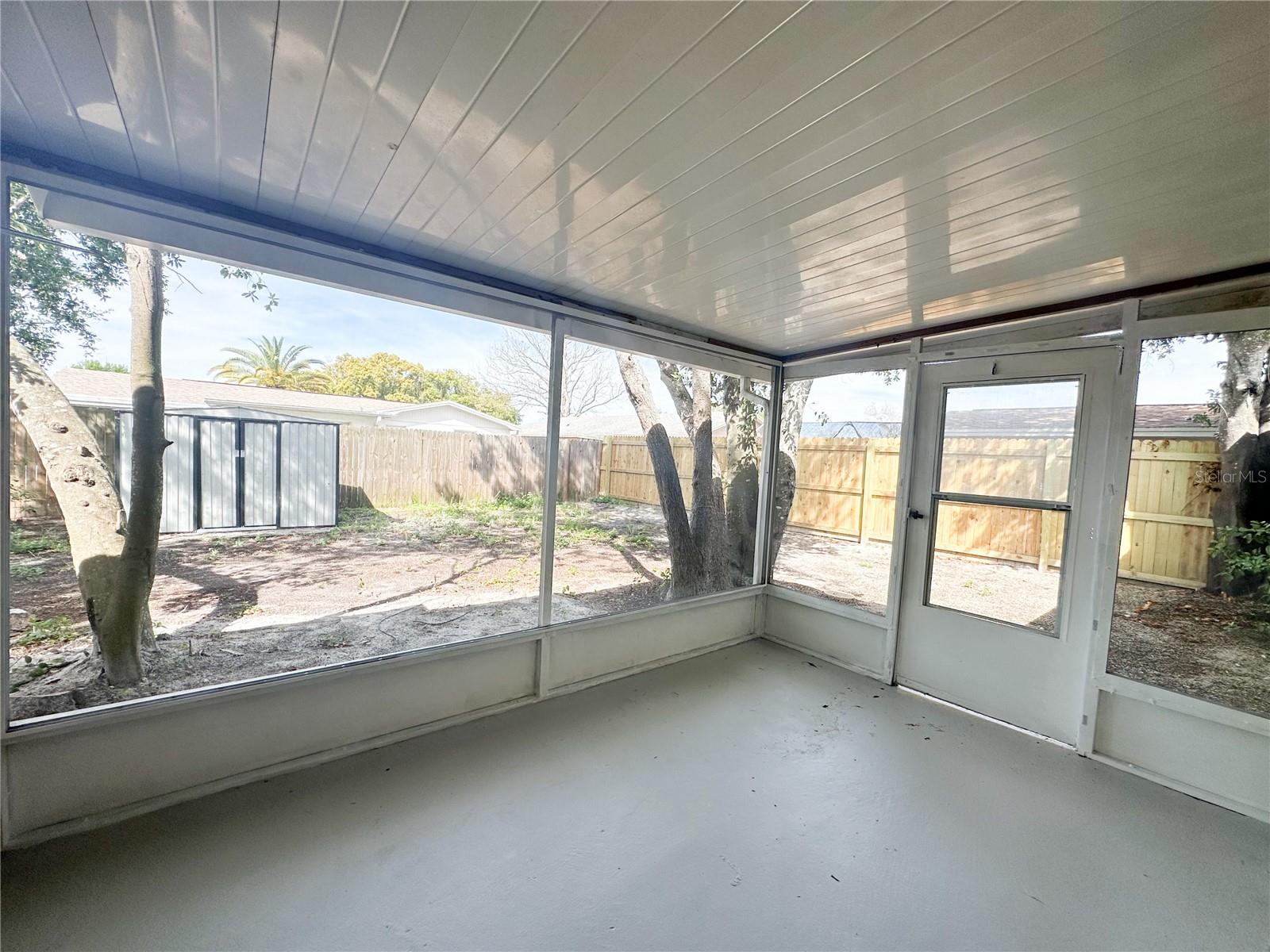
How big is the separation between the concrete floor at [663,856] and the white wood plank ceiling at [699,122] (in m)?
2.23

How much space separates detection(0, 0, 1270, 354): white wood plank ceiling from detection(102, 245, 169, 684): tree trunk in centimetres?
65

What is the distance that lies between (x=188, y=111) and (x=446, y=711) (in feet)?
8.20

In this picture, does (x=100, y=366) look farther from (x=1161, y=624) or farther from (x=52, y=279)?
(x=1161, y=624)

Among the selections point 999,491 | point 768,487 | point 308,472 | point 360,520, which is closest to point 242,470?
point 308,472

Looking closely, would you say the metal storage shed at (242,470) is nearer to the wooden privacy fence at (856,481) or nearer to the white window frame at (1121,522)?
the wooden privacy fence at (856,481)

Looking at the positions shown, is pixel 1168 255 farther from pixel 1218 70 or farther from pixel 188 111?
pixel 188 111

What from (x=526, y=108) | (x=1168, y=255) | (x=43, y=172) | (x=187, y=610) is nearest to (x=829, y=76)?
(x=526, y=108)

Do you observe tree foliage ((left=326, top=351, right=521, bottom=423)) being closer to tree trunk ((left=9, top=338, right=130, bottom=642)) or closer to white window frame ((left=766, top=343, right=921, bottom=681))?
tree trunk ((left=9, top=338, right=130, bottom=642))

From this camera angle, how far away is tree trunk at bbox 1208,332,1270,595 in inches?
80.7

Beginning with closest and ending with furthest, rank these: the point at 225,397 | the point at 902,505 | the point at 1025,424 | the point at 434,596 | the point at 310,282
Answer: the point at 310,282
the point at 225,397
the point at 1025,424
the point at 902,505
the point at 434,596

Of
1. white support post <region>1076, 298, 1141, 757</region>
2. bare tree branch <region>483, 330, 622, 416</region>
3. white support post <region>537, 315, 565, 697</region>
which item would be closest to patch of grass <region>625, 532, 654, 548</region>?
bare tree branch <region>483, 330, 622, 416</region>

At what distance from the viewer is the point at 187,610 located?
2.48 metres

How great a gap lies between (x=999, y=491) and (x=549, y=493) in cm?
257

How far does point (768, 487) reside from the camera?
415 cm
